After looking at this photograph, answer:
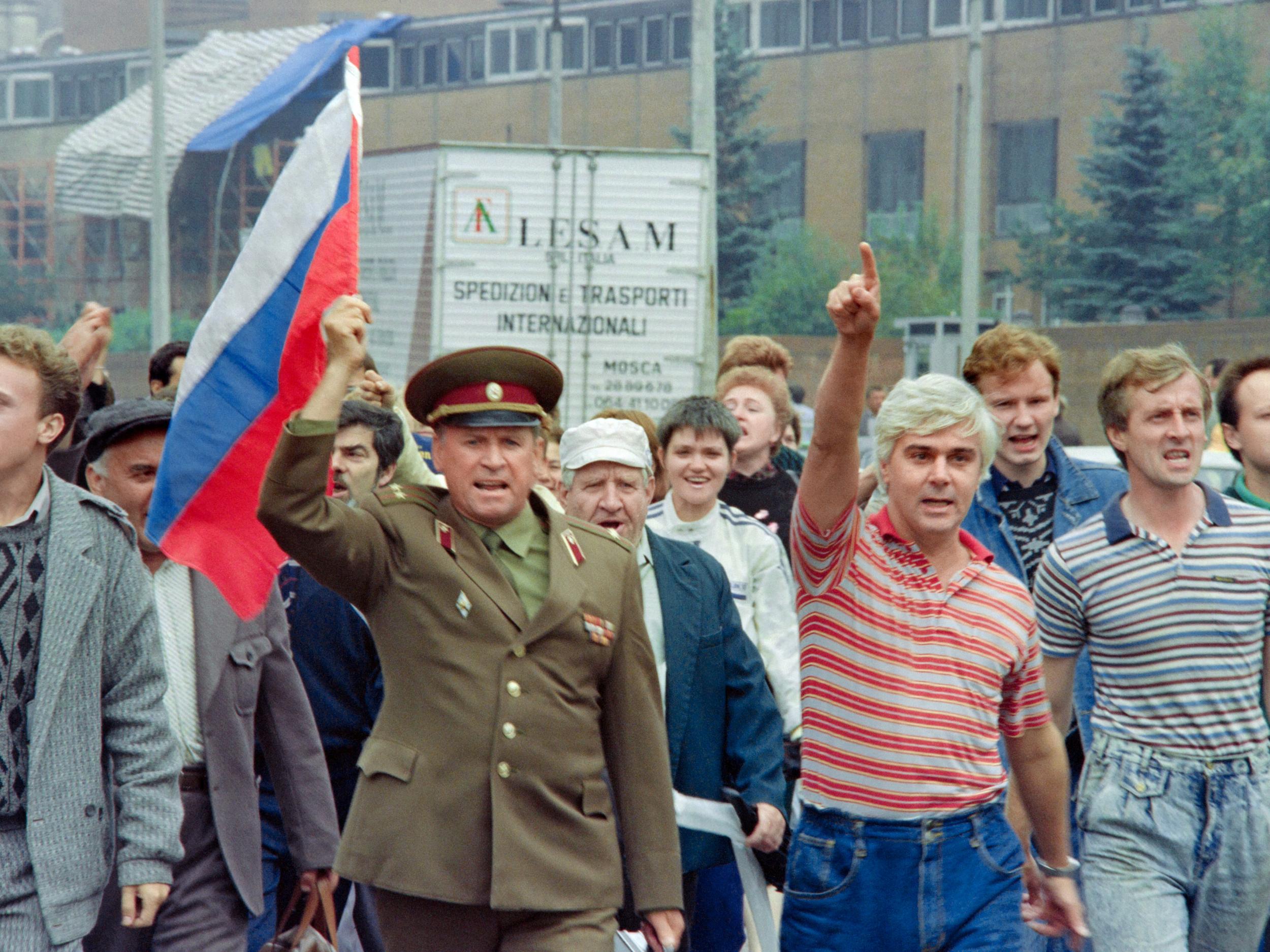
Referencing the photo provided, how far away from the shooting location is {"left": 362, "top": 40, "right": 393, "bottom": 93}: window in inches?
2376

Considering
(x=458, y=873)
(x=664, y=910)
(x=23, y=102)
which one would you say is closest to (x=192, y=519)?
(x=458, y=873)

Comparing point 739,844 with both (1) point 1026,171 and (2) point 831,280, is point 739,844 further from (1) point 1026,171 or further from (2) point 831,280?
(1) point 1026,171

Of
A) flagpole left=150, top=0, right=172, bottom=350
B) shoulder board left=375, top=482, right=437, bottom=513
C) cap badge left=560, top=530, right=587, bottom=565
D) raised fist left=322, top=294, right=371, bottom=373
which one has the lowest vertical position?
cap badge left=560, top=530, right=587, bottom=565

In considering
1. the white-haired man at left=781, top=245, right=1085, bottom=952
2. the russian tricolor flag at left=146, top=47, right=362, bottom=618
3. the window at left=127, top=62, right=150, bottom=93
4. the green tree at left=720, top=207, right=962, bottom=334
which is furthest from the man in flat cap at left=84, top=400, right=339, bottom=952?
the window at left=127, top=62, right=150, bottom=93

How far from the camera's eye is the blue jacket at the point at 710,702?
494 centimetres

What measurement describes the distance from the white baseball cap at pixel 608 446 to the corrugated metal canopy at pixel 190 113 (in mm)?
48842

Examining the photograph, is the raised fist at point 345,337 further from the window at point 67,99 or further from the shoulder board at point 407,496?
the window at point 67,99

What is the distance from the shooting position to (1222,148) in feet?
144

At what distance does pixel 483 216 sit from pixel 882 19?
40.8m

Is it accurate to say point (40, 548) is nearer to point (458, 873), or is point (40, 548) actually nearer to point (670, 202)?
point (458, 873)

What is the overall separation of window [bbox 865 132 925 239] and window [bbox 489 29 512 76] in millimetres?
12108

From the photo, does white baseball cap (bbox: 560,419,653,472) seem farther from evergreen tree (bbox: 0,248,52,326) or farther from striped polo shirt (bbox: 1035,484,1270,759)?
evergreen tree (bbox: 0,248,52,326)

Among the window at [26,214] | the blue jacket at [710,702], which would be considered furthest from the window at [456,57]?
the blue jacket at [710,702]

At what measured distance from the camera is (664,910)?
3957 millimetres
